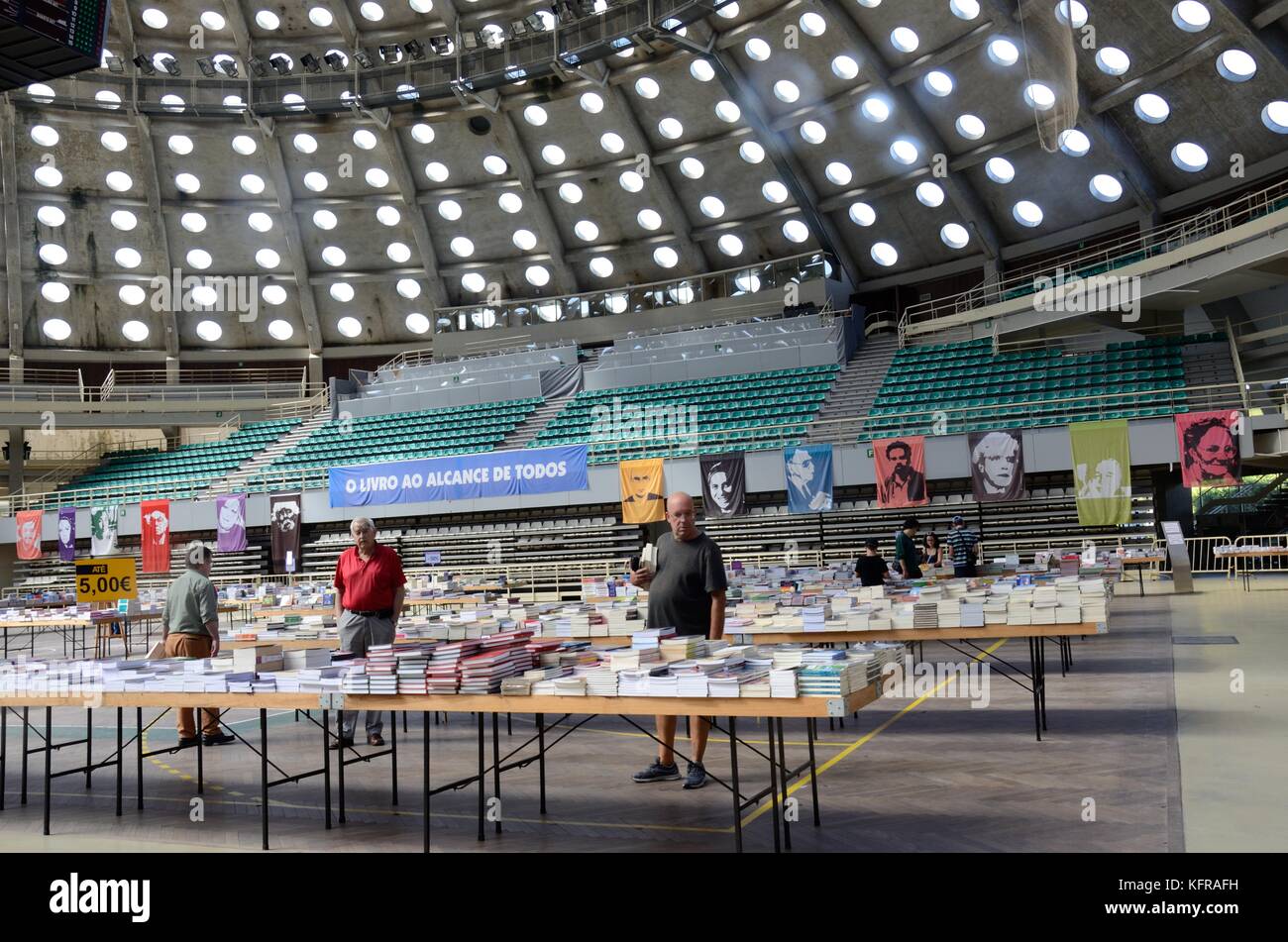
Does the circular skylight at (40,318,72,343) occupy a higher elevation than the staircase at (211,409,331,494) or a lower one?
higher

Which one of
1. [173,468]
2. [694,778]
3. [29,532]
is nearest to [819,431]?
[694,778]

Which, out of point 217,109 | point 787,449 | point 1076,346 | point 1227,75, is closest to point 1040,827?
point 787,449

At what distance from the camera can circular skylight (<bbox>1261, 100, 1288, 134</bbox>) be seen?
21.2m

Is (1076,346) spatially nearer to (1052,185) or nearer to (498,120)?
(1052,185)

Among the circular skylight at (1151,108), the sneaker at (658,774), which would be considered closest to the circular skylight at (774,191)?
the circular skylight at (1151,108)

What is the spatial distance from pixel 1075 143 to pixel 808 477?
1084 cm

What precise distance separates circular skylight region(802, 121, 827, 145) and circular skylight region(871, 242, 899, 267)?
3843mm

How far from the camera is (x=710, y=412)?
1022 inches

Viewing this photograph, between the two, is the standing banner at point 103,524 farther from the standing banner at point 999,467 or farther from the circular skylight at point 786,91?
the standing banner at point 999,467

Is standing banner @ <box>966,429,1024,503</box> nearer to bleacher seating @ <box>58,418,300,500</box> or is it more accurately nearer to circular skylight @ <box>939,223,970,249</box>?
circular skylight @ <box>939,223,970,249</box>

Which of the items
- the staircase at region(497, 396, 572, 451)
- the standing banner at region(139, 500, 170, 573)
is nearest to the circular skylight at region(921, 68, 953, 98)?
the staircase at region(497, 396, 572, 451)

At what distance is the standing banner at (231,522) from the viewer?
26.6 m

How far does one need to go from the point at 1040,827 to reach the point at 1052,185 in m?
24.4

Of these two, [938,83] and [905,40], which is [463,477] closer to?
[905,40]
